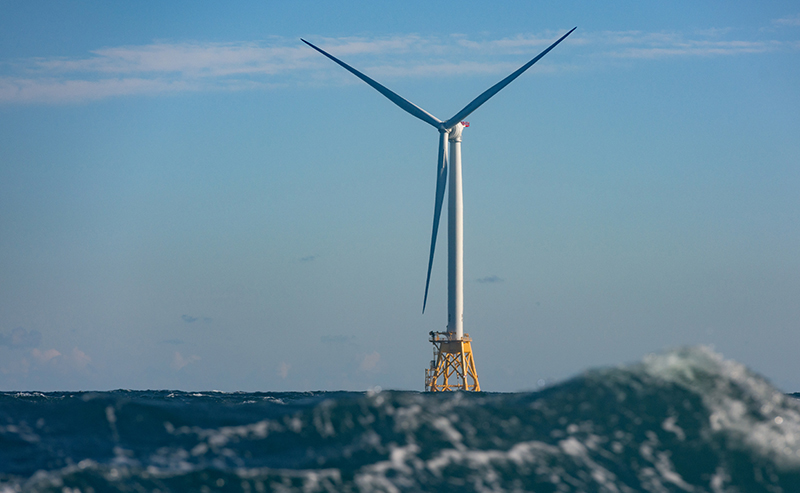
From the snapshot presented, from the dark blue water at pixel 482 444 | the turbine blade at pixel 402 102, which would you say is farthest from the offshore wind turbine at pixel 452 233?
the dark blue water at pixel 482 444

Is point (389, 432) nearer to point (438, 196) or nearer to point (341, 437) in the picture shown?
point (341, 437)

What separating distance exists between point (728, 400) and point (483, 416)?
9232 millimetres

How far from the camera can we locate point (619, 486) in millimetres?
27047

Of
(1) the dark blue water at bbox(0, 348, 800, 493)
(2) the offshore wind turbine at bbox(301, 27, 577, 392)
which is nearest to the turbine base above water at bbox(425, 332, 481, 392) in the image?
(2) the offshore wind turbine at bbox(301, 27, 577, 392)

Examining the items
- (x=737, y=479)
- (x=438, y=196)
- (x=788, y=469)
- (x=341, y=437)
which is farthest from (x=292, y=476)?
(x=438, y=196)

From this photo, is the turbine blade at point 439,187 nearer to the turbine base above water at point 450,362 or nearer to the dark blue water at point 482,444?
the turbine base above water at point 450,362

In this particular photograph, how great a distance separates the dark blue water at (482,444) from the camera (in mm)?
27141

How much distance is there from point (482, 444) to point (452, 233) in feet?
254

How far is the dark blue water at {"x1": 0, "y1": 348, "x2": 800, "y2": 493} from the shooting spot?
27.1 meters

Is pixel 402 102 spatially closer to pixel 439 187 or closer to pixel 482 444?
pixel 439 187

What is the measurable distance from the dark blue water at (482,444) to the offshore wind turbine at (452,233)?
6847cm

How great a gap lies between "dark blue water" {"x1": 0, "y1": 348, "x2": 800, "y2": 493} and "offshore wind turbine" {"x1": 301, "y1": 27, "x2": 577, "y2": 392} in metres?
68.5

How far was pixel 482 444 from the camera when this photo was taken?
94.7ft

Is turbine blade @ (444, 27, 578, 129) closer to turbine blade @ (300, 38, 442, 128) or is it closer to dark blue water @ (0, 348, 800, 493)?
turbine blade @ (300, 38, 442, 128)
